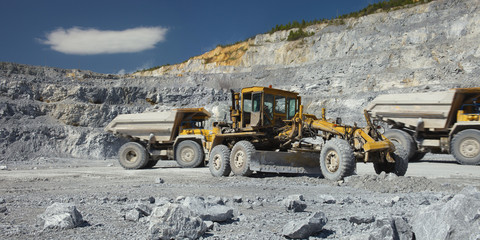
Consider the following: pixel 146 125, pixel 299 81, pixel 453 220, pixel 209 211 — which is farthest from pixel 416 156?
pixel 299 81

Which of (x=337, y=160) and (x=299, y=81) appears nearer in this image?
(x=337, y=160)

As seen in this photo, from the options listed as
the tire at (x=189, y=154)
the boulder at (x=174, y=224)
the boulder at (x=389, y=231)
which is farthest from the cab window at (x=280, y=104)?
the boulder at (x=389, y=231)

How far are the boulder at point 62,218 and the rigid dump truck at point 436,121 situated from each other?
1208 cm

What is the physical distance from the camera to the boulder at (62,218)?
12.9 ft

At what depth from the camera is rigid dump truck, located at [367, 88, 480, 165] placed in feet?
41.8

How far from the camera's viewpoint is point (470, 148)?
41.4 feet

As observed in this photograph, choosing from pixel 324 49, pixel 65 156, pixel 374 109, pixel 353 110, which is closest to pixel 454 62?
pixel 353 110

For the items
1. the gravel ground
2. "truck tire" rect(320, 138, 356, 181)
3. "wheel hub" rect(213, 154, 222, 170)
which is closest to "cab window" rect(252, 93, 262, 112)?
"wheel hub" rect(213, 154, 222, 170)

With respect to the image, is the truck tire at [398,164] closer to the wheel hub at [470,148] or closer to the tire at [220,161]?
the tire at [220,161]

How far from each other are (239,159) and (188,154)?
5.21 meters

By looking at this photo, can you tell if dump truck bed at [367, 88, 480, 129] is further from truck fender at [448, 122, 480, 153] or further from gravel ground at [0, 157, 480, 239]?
gravel ground at [0, 157, 480, 239]

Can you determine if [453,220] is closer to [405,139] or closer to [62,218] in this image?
[62,218]

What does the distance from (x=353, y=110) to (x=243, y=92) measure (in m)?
17.2

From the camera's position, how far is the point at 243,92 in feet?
33.0
